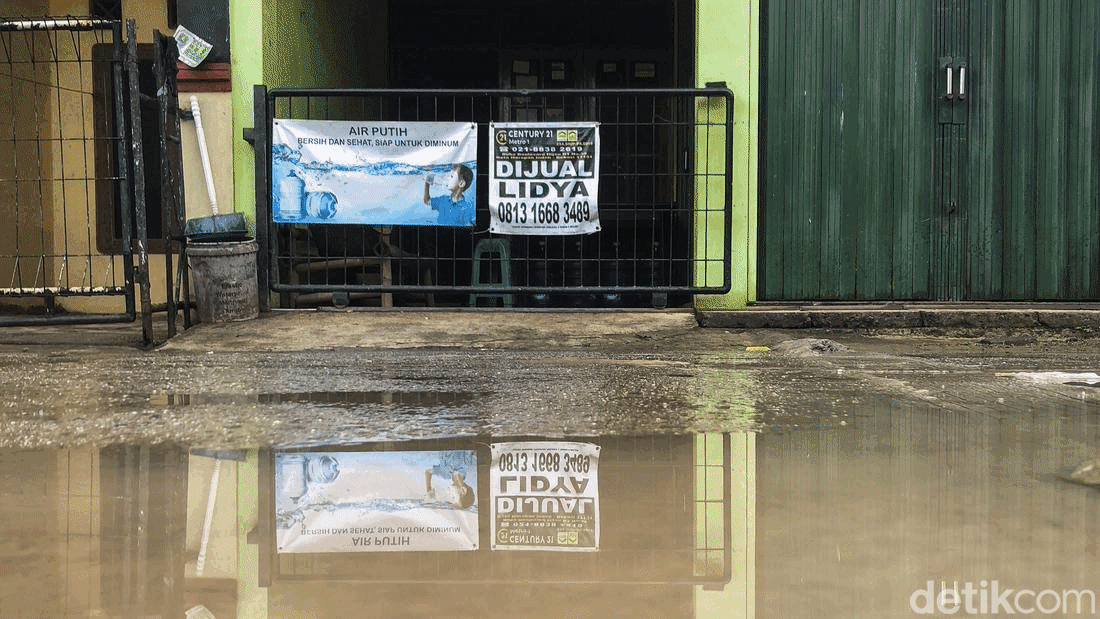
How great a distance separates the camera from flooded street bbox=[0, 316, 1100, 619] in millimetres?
2842

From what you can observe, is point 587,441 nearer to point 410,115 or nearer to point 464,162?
point 464,162

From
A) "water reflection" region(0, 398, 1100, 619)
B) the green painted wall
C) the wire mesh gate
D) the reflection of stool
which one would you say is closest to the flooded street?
"water reflection" region(0, 398, 1100, 619)

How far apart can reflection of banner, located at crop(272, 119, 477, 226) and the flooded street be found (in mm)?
2471

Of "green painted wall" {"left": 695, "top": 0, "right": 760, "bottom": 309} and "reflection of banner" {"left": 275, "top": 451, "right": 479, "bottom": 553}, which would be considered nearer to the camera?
"reflection of banner" {"left": 275, "top": 451, "right": 479, "bottom": 553}

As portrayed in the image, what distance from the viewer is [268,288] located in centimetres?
883

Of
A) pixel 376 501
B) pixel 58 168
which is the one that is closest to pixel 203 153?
pixel 58 168

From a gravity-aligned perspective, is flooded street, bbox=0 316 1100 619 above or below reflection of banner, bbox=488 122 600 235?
below

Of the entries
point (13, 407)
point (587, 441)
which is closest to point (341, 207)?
point (13, 407)

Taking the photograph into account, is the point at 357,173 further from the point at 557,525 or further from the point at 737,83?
the point at 557,525

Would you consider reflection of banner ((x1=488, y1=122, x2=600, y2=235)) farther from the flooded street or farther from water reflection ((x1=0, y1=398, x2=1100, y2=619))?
water reflection ((x1=0, y1=398, x2=1100, y2=619))

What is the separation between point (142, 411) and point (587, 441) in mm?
2012

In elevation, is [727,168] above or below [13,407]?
above

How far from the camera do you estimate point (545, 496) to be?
3705 millimetres

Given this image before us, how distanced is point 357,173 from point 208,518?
216 inches
